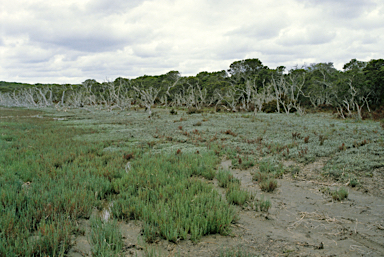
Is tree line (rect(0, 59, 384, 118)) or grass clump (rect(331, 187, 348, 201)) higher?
tree line (rect(0, 59, 384, 118))

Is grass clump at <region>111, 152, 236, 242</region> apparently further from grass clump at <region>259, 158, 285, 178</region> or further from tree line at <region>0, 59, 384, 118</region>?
tree line at <region>0, 59, 384, 118</region>

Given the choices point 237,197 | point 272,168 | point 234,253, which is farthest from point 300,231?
point 272,168

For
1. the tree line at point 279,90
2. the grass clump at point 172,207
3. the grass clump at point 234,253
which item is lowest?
the grass clump at point 234,253

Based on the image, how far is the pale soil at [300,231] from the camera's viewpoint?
386 centimetres

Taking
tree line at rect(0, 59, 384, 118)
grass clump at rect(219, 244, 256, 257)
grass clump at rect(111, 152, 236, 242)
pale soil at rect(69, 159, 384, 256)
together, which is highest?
tree line at rect(0, 59, 384, 118)

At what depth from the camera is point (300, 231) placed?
4535mm

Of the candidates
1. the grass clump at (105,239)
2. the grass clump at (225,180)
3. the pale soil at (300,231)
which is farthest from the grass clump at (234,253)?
the grass clump at (225,180)

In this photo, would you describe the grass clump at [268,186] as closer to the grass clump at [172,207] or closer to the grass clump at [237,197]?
the grass clump at [237,197]

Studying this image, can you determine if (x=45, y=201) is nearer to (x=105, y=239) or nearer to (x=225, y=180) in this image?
(x=105, y=239)

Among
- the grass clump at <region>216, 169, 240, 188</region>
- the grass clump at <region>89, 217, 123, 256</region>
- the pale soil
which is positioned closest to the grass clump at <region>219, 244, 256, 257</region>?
the pale soil

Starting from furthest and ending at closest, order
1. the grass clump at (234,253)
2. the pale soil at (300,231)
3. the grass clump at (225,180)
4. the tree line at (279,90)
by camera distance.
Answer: the tree line at (279,90), the grass clump at (225,180), the pale soil at (300,231), the grass clump at (234,253)

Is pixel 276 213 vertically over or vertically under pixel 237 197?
under

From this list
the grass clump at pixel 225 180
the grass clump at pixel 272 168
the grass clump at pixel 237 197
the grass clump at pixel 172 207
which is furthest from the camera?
the grass clump at pixel 272 168

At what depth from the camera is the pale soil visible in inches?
152
